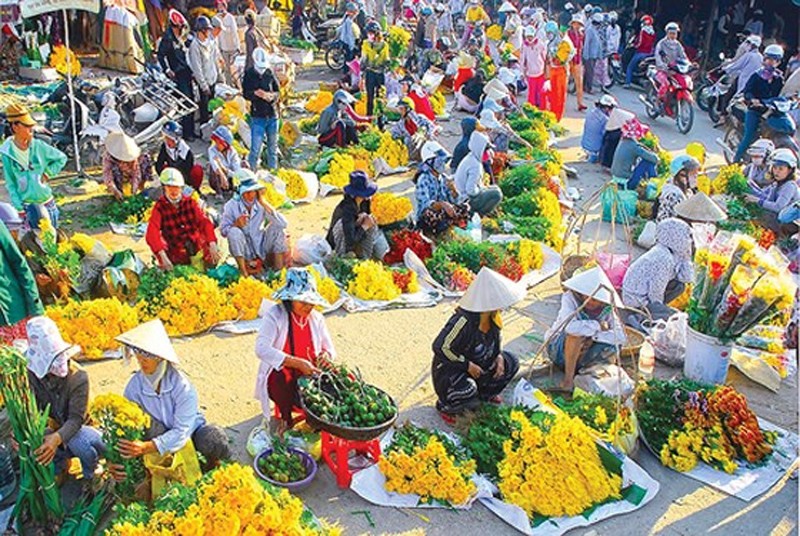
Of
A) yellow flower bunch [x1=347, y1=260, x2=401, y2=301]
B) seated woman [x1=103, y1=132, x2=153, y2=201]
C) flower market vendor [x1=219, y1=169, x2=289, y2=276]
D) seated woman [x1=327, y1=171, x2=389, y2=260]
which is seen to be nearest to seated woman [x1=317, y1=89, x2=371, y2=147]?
seated woman [x1=103, y1=132, x2=153, y2=201]

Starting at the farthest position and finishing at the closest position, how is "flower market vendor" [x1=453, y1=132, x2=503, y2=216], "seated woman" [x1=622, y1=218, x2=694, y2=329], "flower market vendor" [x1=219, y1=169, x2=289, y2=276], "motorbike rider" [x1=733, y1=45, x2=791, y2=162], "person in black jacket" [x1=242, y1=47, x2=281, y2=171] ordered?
"motorbike rider" [x1=733, y1=45, x2=791, y2=162] < "person in black jacket" [x1=242, y1=47, x2=281, y2=171] < "flower market vendor" [x1=453, y1=132, x2=503, y2=216] < "flower market vendor" [x1=219, y1=169, x2=289, y2=276] < "seated woman" [x1=622, y1=218, x2=694, y2=329]

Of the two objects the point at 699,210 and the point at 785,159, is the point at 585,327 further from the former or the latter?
the point at 785,159

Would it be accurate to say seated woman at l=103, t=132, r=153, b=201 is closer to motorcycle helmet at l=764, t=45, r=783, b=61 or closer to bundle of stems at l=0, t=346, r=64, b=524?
bundle of stems at l=0, t=346, r=64, b=524

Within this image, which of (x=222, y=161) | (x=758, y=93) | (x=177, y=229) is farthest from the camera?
(x=758, y=93)

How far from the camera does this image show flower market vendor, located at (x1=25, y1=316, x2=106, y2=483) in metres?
4.65

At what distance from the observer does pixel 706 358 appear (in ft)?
21.7

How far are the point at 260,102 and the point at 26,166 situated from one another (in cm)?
377


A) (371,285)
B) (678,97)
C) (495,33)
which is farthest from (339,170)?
(495,33)

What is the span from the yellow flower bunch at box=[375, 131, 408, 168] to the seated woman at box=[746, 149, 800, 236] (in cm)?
496

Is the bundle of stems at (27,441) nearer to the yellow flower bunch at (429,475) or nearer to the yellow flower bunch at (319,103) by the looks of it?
the yellow flower bunch at (429,475)

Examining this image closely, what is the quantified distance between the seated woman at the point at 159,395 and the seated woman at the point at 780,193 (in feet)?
24.4

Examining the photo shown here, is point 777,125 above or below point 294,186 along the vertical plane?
above

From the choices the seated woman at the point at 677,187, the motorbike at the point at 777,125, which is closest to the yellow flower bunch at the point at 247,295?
the seated woman at the point at 677,187

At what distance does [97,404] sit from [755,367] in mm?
5268
